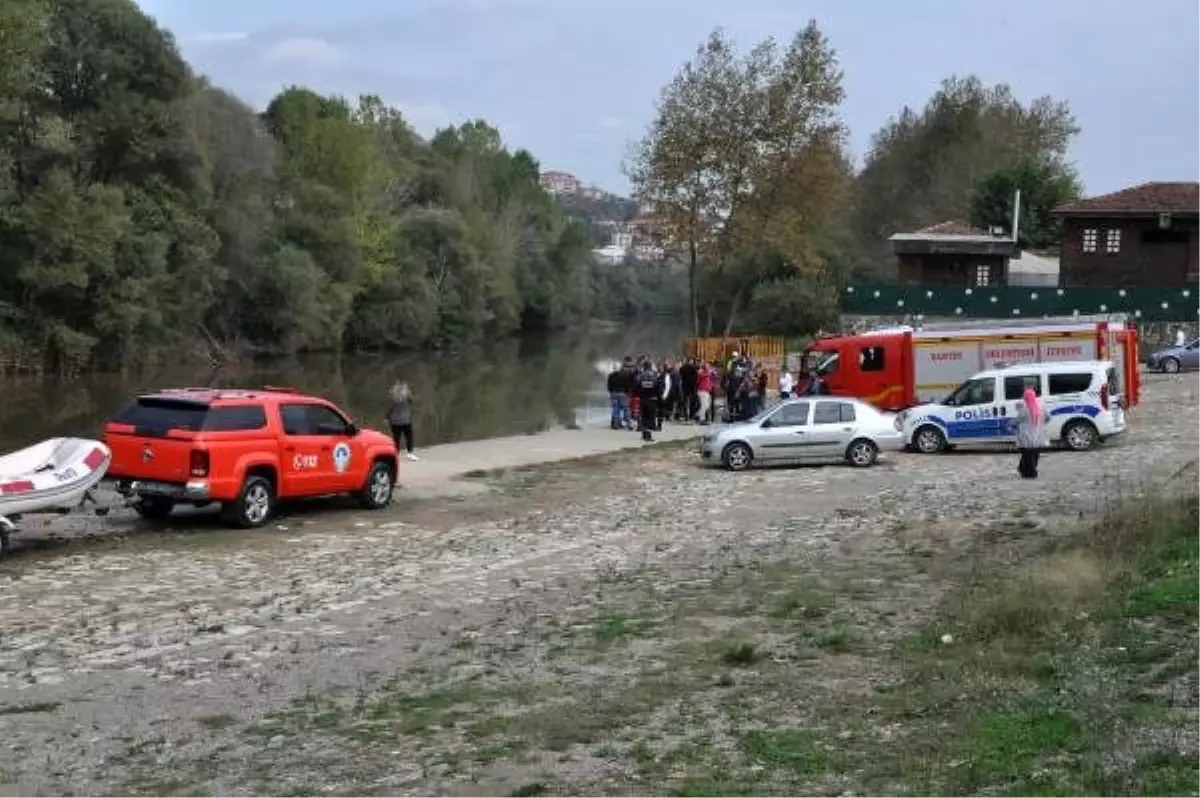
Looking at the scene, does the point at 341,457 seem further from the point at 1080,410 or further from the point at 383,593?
the point at 1080,410

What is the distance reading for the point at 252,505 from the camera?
787 inches

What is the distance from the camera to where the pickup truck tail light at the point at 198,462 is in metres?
19.1

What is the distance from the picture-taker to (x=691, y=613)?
12805 mm

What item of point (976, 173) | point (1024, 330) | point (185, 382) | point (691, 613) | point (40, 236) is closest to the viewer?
point (691, 613)

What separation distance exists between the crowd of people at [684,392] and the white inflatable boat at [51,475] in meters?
17.9

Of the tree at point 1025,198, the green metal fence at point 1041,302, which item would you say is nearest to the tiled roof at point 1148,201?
the green metal fence at point 1041,302

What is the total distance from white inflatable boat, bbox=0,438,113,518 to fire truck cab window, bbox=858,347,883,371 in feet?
77.1

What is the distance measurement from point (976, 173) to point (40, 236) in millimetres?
68249

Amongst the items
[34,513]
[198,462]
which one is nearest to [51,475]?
[34,513]

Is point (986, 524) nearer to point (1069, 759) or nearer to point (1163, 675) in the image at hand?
point (1163, 675)

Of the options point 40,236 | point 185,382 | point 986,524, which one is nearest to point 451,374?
point 185,382

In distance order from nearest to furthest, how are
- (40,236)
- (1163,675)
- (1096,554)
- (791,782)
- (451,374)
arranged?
1. (791,782)
2. (1163,675)
3. (1096,554)
4. (40,236)
5. (451,374)

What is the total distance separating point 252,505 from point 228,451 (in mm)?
953

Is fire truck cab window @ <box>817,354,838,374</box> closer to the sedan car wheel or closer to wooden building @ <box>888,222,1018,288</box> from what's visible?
the sedan car wheel
